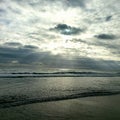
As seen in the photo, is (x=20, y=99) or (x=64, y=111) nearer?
(x=64, y=111)

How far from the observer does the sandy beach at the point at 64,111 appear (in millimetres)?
12319

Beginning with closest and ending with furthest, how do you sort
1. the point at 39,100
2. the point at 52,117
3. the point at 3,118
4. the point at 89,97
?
1. the point at 3,118
2. the point at 52,117
3. the point at 39,100
4. the point at 89,97

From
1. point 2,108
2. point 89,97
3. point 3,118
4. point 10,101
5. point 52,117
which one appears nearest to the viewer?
point 3,118

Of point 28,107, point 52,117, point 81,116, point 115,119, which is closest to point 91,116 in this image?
point 81,116

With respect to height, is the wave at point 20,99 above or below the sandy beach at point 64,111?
above

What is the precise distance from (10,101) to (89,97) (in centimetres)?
719

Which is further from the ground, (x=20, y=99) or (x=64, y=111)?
(x=20, y=99)

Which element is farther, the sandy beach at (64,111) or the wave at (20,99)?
the wave at (20,99)

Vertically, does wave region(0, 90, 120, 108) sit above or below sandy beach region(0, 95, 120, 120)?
above

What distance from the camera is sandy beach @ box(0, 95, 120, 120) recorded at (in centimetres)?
1232

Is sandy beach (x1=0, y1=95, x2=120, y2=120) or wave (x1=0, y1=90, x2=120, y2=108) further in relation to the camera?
wave (x1=0, y1=90, x2=120, y2=108)

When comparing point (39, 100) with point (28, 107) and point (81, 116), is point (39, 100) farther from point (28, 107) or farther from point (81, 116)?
point (81, 116)

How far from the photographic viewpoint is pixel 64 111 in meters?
13.8

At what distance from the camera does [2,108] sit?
13641 millimetres
